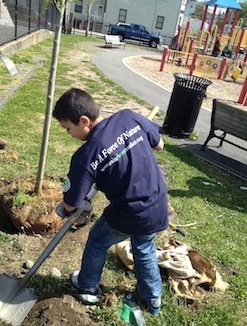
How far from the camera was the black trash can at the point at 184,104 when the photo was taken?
A: 6.85m

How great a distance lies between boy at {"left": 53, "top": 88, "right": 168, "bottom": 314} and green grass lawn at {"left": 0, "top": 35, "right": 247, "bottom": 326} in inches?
23.0

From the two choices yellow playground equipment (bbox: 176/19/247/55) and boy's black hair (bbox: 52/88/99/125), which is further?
yellow playground equipment (bbox: 176/19/247/55)

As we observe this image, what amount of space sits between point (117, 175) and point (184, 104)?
504 cm

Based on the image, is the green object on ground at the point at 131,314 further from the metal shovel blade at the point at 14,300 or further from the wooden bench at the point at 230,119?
the wooden bench at the point at 230,119

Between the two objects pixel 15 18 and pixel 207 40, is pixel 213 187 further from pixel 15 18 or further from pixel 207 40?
pixel 207 40

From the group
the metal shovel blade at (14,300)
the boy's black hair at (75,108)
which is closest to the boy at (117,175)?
the boy's black hair at (75,108)

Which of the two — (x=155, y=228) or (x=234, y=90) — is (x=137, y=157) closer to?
(x=155, y=228)

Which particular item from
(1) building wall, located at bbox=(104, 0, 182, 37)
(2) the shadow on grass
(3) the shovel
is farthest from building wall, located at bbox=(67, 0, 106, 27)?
(3) the shovel

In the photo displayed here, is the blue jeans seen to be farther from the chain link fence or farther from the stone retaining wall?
the chain link fence

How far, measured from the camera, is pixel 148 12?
129 feet

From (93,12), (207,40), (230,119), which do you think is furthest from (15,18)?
(93,12)

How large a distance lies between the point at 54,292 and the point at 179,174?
118 inches

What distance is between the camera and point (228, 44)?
25.6 meters

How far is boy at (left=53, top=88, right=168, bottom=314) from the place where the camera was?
6.79 ft
